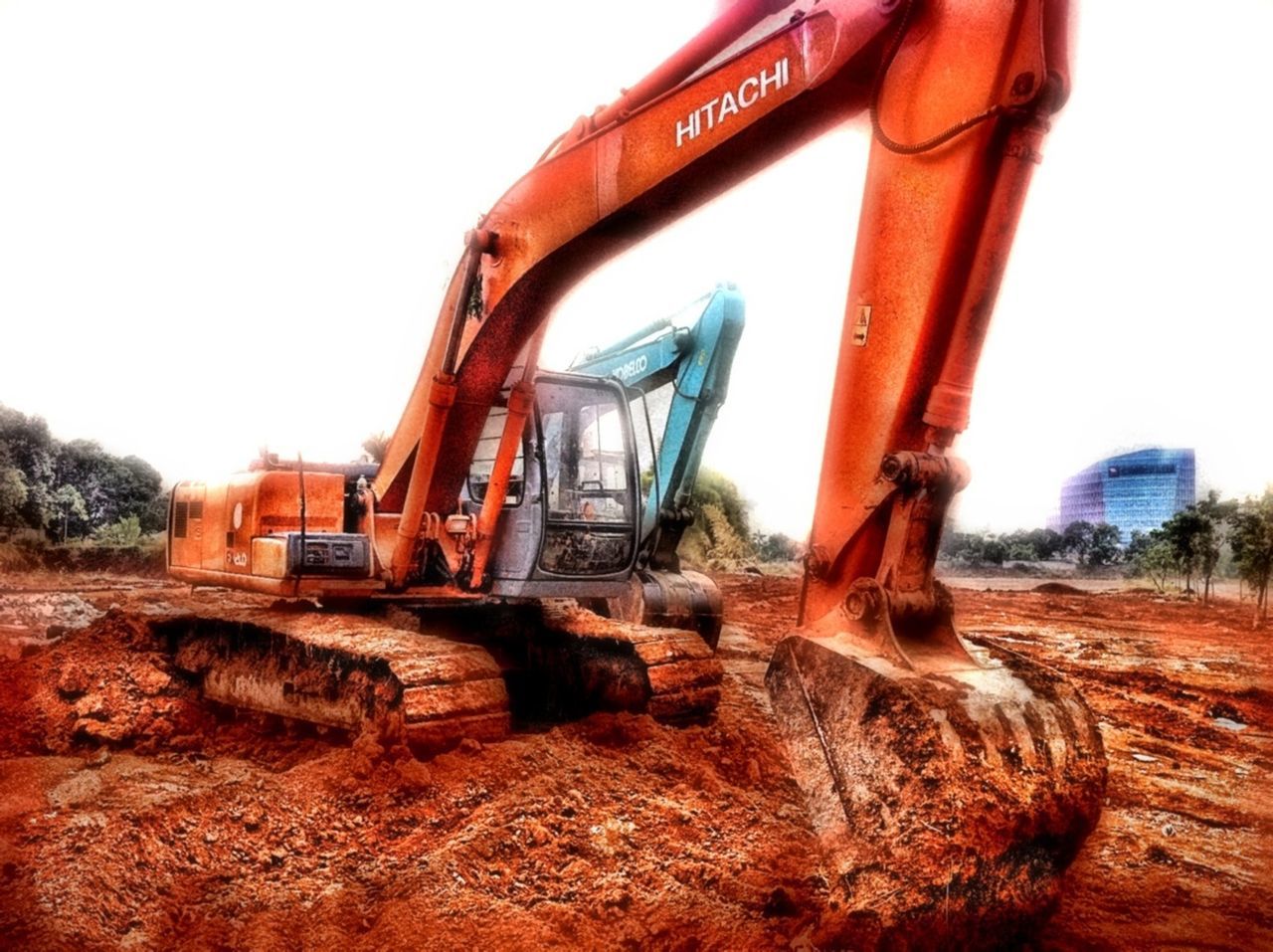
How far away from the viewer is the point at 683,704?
426 centimetres

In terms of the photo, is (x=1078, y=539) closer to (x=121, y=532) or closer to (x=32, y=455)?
(x=121, y=532)

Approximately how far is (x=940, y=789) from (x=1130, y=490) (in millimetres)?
23066

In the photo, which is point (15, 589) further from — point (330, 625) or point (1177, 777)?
point (1177, 777)

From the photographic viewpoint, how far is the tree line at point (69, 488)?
16.1 m

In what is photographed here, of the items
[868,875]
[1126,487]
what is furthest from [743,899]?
[1126,487]

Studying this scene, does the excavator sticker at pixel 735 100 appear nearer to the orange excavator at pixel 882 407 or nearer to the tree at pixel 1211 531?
the orange excavator at pixel 882 407

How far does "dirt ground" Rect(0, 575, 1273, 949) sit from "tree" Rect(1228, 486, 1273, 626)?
23.6 ft

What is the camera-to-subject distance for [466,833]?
10.2 feet

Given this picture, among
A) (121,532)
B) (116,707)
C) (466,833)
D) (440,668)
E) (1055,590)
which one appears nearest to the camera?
(466,833)

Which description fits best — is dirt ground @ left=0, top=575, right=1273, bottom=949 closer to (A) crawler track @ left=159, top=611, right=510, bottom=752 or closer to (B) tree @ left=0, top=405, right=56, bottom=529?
(A) crawler track @ left=159, top=611, right=510, bottom=752

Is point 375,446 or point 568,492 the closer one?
point 568,492

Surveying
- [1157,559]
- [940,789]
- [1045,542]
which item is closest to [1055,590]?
[1157,559]

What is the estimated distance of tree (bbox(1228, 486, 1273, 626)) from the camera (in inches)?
443

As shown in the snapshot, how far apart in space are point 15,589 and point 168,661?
820 centimetres
